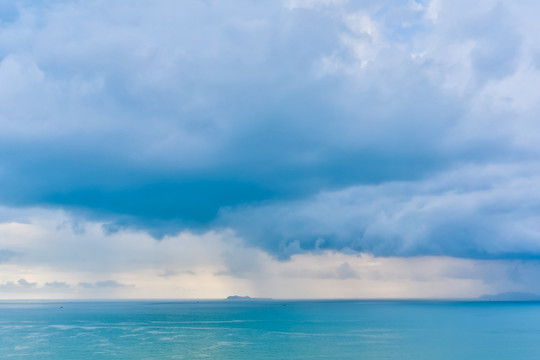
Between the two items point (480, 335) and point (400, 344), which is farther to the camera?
point (480, 335)

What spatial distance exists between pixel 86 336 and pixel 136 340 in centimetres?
2093

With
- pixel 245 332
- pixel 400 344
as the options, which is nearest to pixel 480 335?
pixel 400 344

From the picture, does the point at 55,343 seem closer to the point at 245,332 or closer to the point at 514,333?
the point at 245,332

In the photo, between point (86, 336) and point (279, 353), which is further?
point (86, 336)

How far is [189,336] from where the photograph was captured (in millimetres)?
125812

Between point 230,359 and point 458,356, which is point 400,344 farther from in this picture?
point 230,359

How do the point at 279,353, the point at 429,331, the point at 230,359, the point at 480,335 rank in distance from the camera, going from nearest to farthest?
the point at 230,359, the point at 279,353, the point at 480,335, the point at 429,331

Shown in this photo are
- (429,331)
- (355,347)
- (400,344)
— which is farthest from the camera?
(429,331)

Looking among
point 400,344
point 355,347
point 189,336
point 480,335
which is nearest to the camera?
point 355,347

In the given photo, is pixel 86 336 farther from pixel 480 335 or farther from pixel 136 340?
pixel 480 335

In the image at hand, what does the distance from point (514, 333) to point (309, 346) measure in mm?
76900

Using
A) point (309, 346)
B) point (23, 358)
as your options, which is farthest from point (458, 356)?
point (23, 358)

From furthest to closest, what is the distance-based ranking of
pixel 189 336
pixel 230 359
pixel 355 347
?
1. pixel 189 336
2. pixel 355 347
3. pixel 230 359

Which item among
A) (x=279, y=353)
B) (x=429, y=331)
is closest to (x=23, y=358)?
(x=279, y=353)
